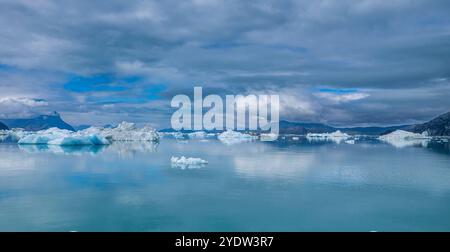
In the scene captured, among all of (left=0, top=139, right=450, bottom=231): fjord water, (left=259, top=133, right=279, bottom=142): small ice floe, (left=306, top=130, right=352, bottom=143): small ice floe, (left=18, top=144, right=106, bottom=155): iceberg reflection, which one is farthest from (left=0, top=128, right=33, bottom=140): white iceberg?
(left=0, top=139, right=450, bottom=231): fjord water

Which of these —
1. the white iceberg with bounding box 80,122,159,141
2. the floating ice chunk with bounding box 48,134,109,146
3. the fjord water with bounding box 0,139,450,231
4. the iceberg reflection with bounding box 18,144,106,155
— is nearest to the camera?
the fjord water with bounding box 0,139,450,231

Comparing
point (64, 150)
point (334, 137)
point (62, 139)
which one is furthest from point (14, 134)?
point (334, 137)

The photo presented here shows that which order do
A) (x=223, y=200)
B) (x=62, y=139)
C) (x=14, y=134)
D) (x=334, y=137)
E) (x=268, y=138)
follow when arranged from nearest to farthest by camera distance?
(x=223, y=200)
(x=62, y=139)
(x=268, y=138)
(x=14, y=134)
(x=334, y=137)

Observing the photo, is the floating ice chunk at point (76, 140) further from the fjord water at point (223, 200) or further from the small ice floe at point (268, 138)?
the small ice floe at point (268, 138)

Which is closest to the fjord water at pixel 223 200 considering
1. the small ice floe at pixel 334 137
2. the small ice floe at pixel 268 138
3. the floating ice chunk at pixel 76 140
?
the floating ice chunk at pixel 76 140

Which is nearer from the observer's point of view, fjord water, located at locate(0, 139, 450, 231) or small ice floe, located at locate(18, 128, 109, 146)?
fjord water, located at locate(0, 139, 450, 231)

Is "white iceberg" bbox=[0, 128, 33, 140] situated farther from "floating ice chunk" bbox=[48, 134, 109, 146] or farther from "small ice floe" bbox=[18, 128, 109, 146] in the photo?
"floating ice chunk" bbox=[48, 134, 109, 146]

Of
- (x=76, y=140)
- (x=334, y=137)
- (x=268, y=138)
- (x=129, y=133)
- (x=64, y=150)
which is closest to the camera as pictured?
(x=64, y=150)

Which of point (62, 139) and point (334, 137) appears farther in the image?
point (334, 137)

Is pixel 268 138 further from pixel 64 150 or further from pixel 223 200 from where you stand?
pixel 223 200
